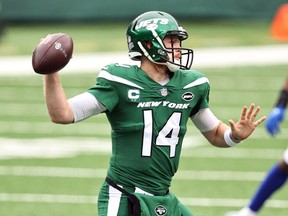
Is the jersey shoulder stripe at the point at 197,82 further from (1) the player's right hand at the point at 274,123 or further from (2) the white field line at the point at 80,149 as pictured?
(2) the white field line at the point at 80,149

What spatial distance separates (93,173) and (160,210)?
13.4 feet

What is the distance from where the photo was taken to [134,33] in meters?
5.36

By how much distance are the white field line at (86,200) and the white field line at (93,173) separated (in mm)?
820

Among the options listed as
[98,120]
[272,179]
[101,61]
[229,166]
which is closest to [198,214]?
[272,179]

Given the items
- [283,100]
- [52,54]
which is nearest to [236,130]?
[52,54]

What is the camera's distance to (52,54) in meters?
5.00

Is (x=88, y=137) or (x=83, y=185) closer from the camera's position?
(x=83, y=185)

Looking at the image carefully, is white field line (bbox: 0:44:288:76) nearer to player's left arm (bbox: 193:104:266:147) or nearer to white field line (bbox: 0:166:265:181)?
white field line (bbox: 0:166:265:181)

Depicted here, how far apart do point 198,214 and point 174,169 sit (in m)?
2.44

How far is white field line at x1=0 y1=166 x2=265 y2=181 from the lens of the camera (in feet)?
30.0

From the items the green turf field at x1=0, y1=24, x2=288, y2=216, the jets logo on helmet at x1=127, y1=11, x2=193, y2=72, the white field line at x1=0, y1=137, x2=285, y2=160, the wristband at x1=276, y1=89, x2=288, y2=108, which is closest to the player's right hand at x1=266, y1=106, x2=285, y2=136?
the wristband at x1=276, y1=89, x2=288, y2=108

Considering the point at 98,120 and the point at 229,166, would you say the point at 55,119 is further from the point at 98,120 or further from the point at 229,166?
the point at 98,120

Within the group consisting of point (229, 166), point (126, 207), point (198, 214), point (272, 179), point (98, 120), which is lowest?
point (98, 120)

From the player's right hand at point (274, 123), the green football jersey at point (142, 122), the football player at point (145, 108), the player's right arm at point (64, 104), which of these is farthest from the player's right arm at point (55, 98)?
the player's right hand at point (274, 123)
